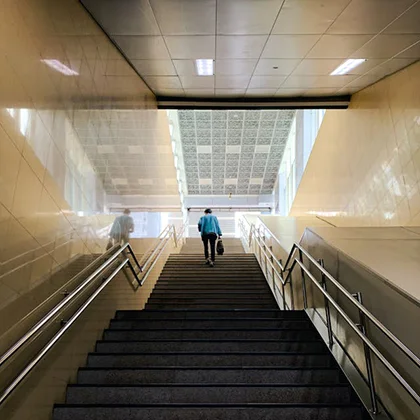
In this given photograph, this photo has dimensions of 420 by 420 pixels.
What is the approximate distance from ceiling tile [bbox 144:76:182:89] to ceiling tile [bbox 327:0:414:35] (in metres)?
2.47

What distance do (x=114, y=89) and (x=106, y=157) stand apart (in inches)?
31.7

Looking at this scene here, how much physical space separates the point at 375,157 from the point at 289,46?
223 centimetres

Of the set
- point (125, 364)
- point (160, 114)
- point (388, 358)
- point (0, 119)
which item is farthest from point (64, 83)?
point (160, 114)

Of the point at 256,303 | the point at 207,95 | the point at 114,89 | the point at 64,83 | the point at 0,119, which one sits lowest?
the point at 256,303

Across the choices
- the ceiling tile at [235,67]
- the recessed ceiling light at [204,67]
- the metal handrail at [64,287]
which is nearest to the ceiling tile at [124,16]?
the recessed ceiling light at [204,67]

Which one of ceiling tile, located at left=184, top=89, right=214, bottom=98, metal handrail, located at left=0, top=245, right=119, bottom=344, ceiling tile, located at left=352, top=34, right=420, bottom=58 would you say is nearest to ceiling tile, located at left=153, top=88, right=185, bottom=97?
ceiling tile, located at left=184, top=89, right=214, bottom=98

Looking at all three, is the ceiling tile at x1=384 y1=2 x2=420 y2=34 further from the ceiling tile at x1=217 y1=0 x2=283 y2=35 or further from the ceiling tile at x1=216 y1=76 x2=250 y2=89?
the ceiling tile at x1=216 y1=76 x2=250 y2=89

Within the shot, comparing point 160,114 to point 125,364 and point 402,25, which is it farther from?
point 125,364

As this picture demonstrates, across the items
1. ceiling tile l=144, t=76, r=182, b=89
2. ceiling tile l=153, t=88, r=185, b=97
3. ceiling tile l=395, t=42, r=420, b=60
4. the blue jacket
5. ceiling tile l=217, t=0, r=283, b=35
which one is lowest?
the blue jacket

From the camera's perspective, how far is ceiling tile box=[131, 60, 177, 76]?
5.21m

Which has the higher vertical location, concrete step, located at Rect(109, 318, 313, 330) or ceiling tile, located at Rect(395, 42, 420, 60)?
ceiling tile, located at Rect(395, 42, 420, 60)

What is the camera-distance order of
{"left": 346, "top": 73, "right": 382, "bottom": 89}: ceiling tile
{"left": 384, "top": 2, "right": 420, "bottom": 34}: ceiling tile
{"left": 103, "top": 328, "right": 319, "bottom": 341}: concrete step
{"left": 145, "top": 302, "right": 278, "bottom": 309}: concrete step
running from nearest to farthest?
{"left": 103, "top": 328, "right": 319, "bottom": 341}: concrete step
{"left": 384, "top": 2, "right": 420, "bottom": 34}: ceiling tile
{"left": 145, "top": 302, "right": 278, "bottom": 309}: concrete step
{"left": 346, "top": 73, "right": 382, "bottom": 89}: ceiling tile

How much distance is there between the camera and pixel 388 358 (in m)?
2.21

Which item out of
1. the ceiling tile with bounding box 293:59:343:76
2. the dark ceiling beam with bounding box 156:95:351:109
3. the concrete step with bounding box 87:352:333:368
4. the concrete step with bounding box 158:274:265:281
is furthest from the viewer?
the dark ceiling beam with bounding box 156:95:351:109
